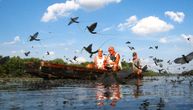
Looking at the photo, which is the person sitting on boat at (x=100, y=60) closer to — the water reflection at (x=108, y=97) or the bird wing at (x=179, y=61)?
the water reflection at (x=108, y=97)

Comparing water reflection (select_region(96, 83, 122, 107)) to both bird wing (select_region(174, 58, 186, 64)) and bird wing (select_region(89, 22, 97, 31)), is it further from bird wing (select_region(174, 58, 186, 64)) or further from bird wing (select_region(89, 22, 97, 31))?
bird wing (select_region(89, 22, 97, 31))

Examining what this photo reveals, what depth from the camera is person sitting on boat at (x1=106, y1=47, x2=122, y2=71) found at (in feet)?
77.4

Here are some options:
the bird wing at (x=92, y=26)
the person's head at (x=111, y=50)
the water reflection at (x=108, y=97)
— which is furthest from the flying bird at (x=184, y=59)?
the person's head at (x=111, y=50)

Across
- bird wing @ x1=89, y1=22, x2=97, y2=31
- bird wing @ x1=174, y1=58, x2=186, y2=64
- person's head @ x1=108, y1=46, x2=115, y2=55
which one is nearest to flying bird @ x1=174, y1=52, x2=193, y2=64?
bird wing @ x1=174, y1=58, x2=186, y2=64

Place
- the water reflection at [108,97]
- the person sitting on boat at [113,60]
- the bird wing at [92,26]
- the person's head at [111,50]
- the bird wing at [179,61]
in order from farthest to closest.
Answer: the person sitting on boat at [113,60], the person's head at [111,50], the bird wing at [92,26], the bird wing at [179,61], the water reflection at [108,97]

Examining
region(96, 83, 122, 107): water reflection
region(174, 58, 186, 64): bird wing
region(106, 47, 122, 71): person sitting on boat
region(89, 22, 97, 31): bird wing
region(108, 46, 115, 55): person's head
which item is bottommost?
region(96, 83, 122, 107): water reflection

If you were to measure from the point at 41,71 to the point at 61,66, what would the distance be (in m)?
1.45

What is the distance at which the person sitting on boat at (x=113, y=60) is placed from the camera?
77.4 ft

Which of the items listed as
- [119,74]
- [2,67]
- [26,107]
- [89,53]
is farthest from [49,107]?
[2,67]

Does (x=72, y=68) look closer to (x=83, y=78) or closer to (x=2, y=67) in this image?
(x=83, y=78)

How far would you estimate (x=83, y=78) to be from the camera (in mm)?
23734

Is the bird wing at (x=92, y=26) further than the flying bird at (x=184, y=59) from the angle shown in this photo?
Yes

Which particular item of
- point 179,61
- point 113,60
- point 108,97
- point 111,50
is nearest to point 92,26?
point 108,97

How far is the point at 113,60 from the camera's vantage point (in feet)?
78.2
